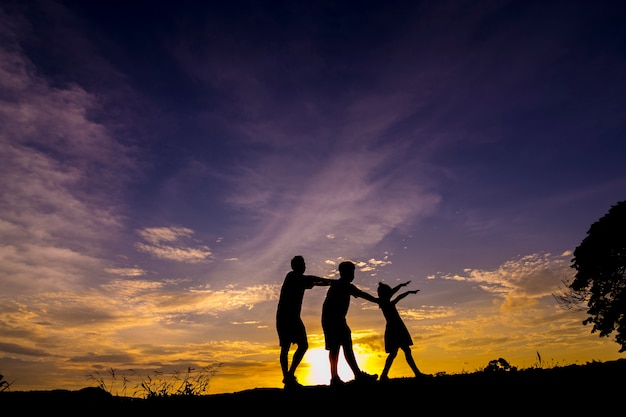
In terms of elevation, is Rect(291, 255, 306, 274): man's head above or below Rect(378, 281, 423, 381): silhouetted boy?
above

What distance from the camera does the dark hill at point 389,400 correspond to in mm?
5473

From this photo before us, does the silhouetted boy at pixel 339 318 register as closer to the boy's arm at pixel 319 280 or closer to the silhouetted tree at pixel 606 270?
the boy's arm at pixel 319 280

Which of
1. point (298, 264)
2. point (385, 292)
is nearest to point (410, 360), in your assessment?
point (385, 292)

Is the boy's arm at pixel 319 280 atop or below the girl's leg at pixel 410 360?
atop

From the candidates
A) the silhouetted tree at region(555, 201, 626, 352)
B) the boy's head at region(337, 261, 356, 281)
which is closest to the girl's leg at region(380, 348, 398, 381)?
the boy's head at region(337, 261, 356, 281)

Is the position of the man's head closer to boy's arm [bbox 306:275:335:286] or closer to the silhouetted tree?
boy's arm [bbox 306:275:335:286]

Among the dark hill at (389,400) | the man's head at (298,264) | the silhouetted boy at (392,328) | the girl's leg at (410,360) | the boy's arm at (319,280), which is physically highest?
the man's head at (298,264)

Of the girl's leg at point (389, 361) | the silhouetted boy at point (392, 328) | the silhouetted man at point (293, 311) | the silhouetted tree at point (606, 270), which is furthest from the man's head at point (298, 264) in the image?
the silhouetted tree at point (606, 270)

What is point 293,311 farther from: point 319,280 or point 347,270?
point 347,270

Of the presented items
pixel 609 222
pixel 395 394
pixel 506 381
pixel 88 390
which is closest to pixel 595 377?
pixel 506 381

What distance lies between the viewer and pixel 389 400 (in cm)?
599

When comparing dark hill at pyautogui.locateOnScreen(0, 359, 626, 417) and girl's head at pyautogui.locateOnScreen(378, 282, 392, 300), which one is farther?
girl's head at pyautogui.locateOnScreen(378, 282, 392, 300)

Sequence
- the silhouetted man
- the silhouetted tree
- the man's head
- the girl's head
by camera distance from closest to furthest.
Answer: the silhouetted man
the man's head
the girl's head
the silhouetted tree

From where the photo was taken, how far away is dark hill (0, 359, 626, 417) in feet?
18.0
